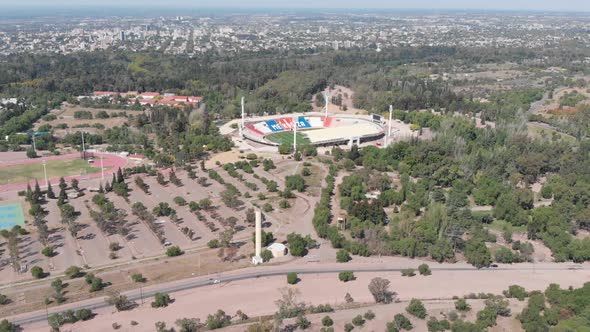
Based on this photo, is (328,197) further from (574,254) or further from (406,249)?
(574,254)

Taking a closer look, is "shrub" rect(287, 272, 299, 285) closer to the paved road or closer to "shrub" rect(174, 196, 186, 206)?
the paved road

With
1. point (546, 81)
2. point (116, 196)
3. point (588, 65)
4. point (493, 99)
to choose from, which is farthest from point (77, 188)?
point (588, 65)

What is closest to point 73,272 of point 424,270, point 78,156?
point 424,270

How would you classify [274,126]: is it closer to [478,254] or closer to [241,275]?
[241,275]

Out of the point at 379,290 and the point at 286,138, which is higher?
the point at 286,138

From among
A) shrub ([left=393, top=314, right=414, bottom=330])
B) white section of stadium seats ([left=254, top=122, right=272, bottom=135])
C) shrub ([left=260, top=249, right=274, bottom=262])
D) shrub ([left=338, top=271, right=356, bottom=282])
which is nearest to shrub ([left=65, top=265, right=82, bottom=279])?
shrub ([left=260, top=249, right=274, bottom=262])

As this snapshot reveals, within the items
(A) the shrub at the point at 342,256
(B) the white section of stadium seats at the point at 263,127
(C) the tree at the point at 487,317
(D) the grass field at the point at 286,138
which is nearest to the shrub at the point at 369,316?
(C) the tree at the point at 487,317
